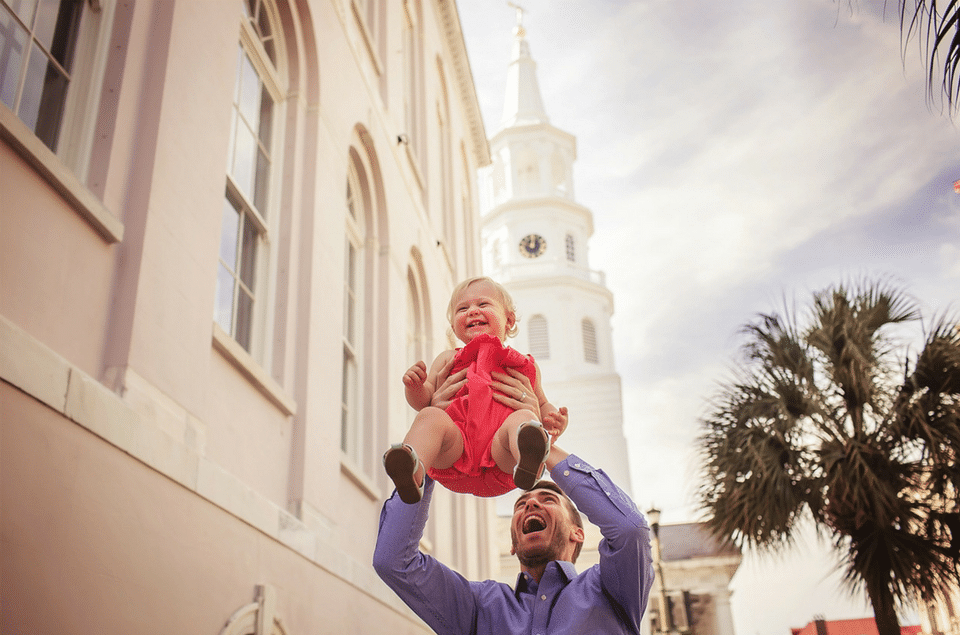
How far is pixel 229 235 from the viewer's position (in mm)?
6902

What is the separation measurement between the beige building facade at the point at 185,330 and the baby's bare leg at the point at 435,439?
5.58 ft

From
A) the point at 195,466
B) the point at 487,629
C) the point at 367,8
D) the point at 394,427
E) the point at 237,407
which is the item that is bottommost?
the point at 487,629

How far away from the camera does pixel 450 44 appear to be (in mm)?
20047

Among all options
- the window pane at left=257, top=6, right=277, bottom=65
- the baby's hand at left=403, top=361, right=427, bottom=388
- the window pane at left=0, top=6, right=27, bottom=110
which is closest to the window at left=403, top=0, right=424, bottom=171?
the window pane at left=257, top=6, right=277, bottom=65

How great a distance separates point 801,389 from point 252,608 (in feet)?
24.4

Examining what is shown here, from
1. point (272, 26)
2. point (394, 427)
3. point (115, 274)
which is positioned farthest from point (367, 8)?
point (115, 274)

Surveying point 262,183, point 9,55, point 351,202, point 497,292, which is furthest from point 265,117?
point 497,292

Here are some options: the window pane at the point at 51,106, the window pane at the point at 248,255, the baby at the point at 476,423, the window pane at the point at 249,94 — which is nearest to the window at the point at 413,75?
the window pane at the point at 249,94

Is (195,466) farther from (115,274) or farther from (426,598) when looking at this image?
(426,598)

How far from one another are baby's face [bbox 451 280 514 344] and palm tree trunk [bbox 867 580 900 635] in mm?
7491

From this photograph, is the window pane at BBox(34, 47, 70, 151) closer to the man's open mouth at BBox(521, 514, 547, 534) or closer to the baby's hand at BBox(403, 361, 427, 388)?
the baby's hand at BBox(403, 361, 427, 388)

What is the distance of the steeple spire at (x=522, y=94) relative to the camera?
177 feet

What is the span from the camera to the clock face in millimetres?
49812

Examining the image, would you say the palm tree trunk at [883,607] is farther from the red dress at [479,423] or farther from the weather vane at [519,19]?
the weather vane at [519,19]
